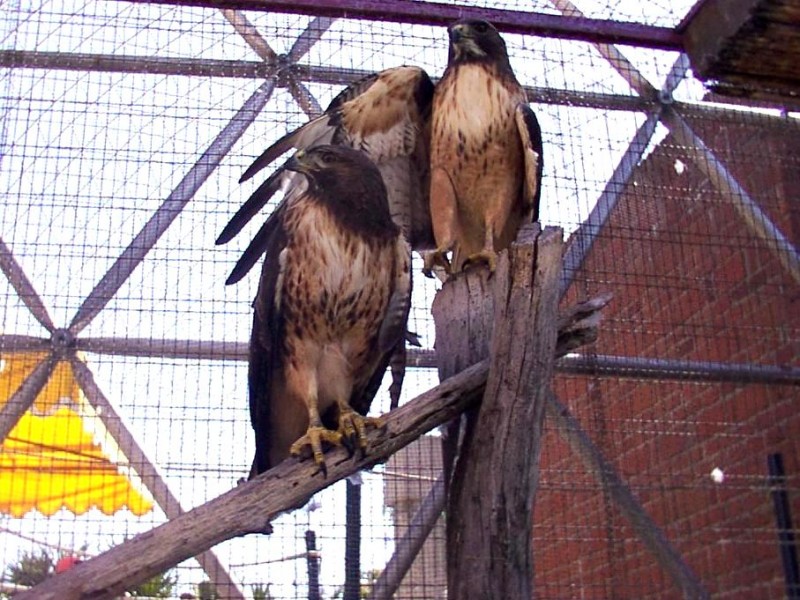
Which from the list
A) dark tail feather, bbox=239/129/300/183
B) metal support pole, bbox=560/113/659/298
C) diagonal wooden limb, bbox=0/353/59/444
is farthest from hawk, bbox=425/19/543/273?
diagonal wooden limb, bbox=0/353/59/444

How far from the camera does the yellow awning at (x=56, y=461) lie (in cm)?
407

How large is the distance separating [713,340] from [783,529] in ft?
3.04

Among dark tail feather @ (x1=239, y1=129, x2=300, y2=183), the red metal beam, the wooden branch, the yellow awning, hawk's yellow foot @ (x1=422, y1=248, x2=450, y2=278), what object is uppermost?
the red metal beam

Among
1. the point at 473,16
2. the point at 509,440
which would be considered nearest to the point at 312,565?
the point at 509,440

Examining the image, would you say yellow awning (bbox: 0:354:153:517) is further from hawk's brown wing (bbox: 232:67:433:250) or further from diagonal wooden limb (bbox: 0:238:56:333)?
hawk's brown wing (bbox: 232:67:433:250)

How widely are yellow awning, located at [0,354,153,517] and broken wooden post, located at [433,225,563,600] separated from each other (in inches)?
81.7

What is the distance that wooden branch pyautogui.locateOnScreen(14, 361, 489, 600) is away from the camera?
184 cm

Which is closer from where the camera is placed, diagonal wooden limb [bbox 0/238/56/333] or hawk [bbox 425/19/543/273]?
hawk [bbox 425/19/543/273]

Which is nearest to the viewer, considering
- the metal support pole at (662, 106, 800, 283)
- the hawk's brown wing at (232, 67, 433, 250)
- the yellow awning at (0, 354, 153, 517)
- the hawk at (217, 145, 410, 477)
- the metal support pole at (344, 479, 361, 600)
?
the hawk at (217, 145, 410, 477)

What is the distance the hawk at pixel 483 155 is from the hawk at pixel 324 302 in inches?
15.5

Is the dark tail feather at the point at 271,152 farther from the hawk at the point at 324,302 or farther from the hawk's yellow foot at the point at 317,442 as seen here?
the hawk's yellow foot at the point at 317,442

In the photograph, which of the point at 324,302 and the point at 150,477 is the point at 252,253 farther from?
the point at 150,477

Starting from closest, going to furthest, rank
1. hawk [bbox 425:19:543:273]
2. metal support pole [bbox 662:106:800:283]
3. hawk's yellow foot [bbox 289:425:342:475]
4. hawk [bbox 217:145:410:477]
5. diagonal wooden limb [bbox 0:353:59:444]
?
hawk's yellow foot [bbox 289:425:342:475] < hawk [bbox 217:145:410:477] < hawk [bbox 425:19:543:273] < diagonal wooden limb [bbox 0:353:59:444] < metal support pole [bbox 662:106:800:283]

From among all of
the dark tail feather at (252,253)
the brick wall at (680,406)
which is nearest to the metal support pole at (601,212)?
the brick wall at (680,406)
